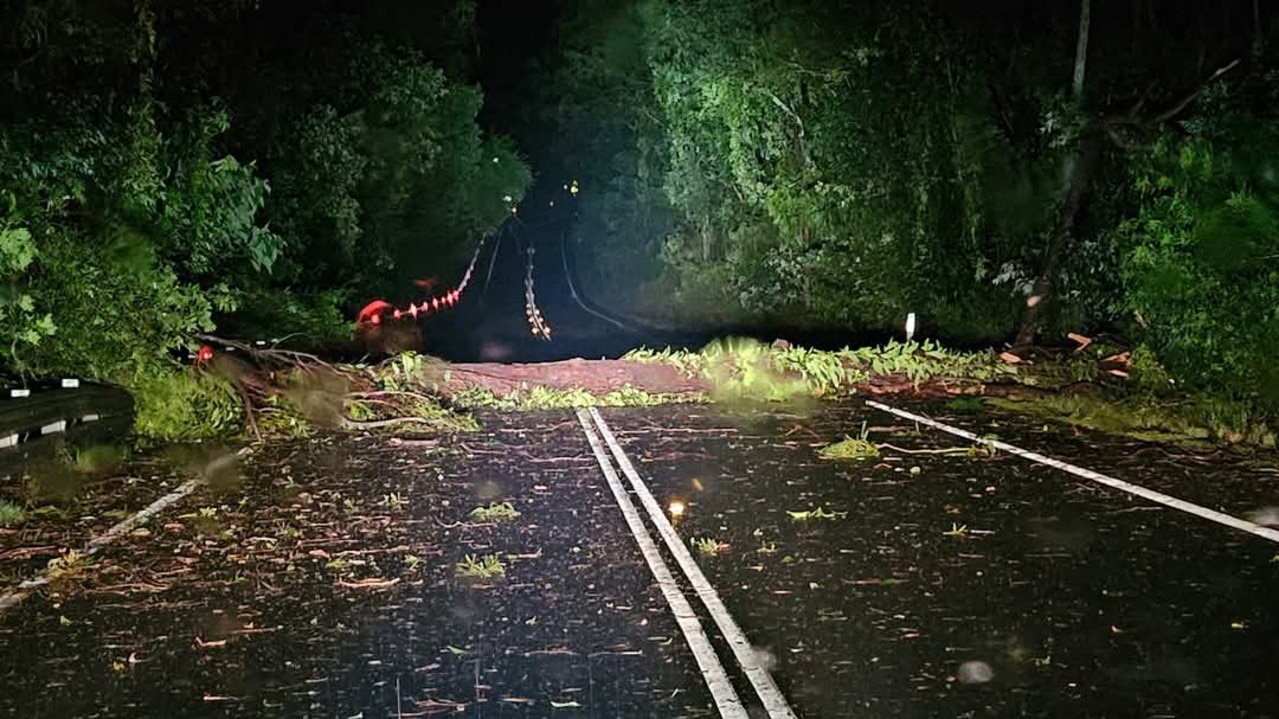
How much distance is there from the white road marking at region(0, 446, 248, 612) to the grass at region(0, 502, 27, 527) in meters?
0.76

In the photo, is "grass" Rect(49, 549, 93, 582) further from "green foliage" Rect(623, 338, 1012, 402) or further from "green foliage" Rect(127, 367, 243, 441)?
"green foliage" Rect(623, 338, 1012, 402)

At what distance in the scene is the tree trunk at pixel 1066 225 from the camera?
21094 mm

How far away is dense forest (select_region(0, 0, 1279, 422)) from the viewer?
13.1 metres

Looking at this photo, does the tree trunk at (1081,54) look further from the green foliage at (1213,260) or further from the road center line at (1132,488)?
the road center line at (1132,488)

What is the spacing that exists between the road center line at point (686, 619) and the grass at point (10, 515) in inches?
187

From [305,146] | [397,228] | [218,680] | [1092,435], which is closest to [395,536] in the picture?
[218,680]

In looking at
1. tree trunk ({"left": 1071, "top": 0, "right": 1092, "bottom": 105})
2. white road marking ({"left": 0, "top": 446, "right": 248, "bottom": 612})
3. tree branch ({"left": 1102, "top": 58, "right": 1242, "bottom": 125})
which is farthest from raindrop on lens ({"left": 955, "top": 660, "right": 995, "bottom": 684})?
tree trunk ({"left": 1071, "top": 0, "right": 1092, "bottom": 105})

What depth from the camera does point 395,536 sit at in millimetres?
8797

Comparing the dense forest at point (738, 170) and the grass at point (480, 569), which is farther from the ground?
the dense forest at point (738, 170)

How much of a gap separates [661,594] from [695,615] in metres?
0.48

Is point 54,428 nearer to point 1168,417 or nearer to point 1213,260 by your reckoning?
point 1168,417

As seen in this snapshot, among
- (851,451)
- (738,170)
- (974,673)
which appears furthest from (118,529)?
(738,170)

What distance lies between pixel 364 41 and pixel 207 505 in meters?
24.5

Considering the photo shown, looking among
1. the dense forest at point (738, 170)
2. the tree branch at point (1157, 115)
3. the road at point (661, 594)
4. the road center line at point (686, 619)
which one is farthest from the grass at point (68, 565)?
the tree branch at point (1157, 115)
